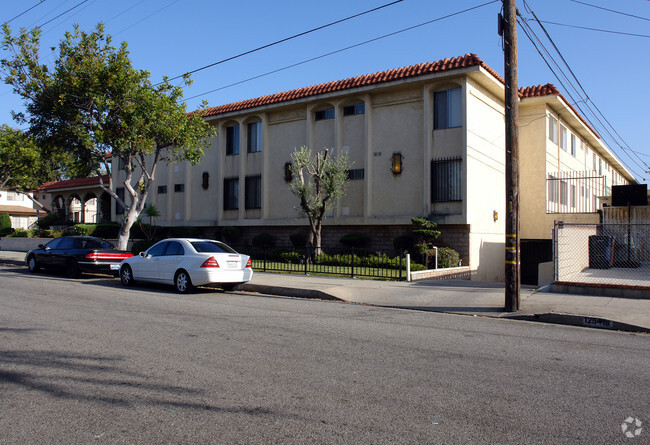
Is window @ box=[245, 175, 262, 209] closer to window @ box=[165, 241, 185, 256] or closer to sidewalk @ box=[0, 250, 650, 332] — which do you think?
sidewalk @ box=[0, 250, 650, 332]

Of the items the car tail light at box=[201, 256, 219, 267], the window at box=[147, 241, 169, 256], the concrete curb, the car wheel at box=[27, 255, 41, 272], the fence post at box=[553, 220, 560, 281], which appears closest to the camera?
the concrete curb

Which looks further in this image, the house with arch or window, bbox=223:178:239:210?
the house with arch

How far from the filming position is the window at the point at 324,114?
24109 mm

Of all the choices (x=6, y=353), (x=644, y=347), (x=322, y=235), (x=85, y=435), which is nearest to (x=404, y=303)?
(x=644, y=347)

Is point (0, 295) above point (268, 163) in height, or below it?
below

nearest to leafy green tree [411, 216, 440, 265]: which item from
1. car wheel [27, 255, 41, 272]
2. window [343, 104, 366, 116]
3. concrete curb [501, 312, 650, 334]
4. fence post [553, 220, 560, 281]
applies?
window [343, 104, 366, 116]

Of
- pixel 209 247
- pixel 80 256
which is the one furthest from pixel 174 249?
pixel 80 256

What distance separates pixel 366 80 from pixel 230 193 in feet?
32.6

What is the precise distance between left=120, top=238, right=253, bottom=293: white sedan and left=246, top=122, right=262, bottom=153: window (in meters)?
13.1

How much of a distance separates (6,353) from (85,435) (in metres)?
3.32

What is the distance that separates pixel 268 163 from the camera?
85.6 feet

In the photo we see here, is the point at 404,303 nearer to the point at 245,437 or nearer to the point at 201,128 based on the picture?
the point at 245,437

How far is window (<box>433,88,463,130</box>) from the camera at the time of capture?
20.7m

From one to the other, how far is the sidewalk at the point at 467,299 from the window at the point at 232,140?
1253 cm
